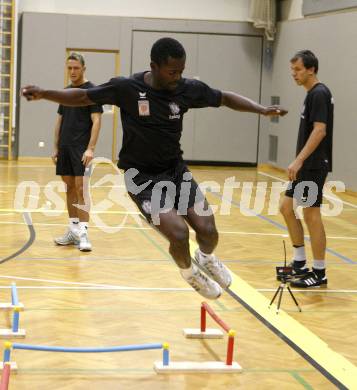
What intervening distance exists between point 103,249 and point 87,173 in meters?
0.97

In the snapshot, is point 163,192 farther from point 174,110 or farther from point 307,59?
point 307,59

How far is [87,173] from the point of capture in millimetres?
8883

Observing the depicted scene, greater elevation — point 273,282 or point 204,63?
point 204,63

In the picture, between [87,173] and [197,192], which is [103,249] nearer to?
[87,173]

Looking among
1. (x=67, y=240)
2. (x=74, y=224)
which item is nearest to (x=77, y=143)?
(x=74, y=224)

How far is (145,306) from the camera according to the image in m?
6.84

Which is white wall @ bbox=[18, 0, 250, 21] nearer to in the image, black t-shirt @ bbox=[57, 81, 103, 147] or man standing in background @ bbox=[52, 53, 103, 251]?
man standing in background @ bbox=[52, 53, 103, 251]

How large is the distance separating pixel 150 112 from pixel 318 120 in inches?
86.9

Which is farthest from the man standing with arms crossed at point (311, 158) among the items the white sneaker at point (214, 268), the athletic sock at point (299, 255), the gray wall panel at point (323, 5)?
the gray wall panel at point (323, 5)

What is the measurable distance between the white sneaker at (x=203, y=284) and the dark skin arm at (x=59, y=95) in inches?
53.6

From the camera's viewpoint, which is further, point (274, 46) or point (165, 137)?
point (274, 46)

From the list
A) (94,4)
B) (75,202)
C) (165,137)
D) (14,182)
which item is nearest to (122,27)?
(94,4)

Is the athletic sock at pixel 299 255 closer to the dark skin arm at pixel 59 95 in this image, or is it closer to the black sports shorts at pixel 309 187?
the black sports shorts at pixel 309 187

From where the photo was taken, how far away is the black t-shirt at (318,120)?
7.17 metres
